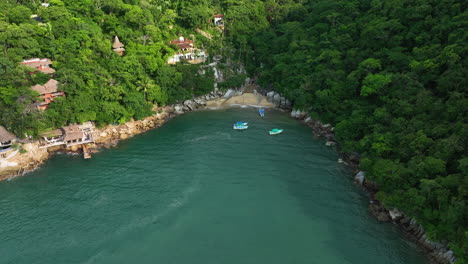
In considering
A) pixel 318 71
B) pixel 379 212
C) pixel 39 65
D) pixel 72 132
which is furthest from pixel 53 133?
pixel 318 71

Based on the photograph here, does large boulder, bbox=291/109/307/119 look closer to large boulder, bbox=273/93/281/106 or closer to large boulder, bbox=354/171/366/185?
large boulder, bbox=273/93/281/106

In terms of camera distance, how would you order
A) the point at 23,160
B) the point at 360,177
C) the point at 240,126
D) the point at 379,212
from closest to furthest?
the point at 379,212, the point at 360,177, the point at 23,160, the point at 240,126

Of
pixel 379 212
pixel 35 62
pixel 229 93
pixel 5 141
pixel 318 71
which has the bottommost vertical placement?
pixel 379 212

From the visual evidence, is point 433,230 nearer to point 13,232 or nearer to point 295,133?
point 295,133

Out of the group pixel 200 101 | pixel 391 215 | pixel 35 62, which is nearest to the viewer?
pixel 391 215

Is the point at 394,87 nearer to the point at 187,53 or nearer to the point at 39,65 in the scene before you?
the point at 187,53

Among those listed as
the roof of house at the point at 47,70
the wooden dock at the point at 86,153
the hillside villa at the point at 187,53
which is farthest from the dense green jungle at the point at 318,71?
the wooden dock at the point at 86,153

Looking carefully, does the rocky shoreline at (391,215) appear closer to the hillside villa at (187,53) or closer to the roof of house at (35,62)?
the hillside villa at (187,53)
